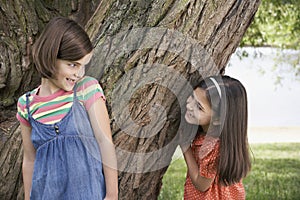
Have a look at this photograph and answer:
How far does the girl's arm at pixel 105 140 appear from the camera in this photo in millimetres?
2600

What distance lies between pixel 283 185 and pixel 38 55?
4.55 meters

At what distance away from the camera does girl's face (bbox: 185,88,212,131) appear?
9.82 feet

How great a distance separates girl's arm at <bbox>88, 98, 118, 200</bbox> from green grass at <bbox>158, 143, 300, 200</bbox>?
2946mm

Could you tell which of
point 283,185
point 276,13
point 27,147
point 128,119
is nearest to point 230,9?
point 128,119

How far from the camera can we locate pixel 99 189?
104 inches

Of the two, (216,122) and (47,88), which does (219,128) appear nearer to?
(216,122)

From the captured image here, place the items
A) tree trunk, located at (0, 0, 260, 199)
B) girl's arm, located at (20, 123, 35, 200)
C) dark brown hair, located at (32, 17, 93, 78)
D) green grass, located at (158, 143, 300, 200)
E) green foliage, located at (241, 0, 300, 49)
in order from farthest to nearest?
1. green foliage, located at (241, 0, 300, 49)
2. green grass, located at (158, 143, 300, 200)
3. tree trunk, located at (0, 0, 260, 199)
4. girl's arm, located at (20, 123, 35, 200)
5. dark brown hair, located at (32, 17, 93, 78)

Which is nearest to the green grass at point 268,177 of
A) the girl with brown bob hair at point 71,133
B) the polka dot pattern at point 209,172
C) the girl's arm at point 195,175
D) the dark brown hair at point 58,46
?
the polka dot pattern at point 209,172

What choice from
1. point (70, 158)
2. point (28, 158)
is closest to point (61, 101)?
point (70, 158)

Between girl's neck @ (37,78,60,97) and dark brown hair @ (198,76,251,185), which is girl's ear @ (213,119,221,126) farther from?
girl's neck @ (37,78,60,97)

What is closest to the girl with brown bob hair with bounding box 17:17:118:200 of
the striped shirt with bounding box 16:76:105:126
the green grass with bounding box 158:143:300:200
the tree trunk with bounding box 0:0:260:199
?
the striped shirt with bounding box 16:76:105:126

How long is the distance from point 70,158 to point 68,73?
0.38m

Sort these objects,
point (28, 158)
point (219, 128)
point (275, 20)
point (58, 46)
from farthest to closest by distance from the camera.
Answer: point (275, 20)
point (219, 128)
point (28, 158)
point (58, 46)

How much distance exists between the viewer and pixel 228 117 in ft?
9.86
